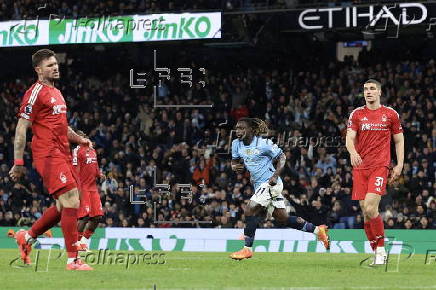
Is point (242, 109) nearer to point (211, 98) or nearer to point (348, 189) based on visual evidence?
point (211, 98)

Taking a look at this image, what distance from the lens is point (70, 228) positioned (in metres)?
10.4

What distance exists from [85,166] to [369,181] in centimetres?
572

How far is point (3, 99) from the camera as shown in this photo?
32.6 m

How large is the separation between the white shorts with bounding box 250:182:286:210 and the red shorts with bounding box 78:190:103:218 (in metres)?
3.50

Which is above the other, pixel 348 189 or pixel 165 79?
pixel 165 79

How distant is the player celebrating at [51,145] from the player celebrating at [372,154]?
3763 mm

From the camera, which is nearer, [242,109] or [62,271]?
[62,271]

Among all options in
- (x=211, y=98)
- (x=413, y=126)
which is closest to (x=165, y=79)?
(x=211, y=98)

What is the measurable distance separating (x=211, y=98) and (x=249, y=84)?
4.17 feet

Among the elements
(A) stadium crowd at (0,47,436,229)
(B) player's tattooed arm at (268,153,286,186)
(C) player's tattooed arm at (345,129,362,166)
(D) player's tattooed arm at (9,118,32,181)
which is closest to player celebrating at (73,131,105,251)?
(B) player's tattooed arm at (268,153,286,186)

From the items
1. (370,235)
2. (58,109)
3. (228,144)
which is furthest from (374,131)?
(228,144)

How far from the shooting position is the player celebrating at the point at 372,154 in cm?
1208

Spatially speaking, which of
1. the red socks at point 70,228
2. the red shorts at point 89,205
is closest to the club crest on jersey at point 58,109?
the red socks at point 70,228

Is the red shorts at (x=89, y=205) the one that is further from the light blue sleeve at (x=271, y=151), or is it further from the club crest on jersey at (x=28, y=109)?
the club crest on jersey at (x=28, y=109)
